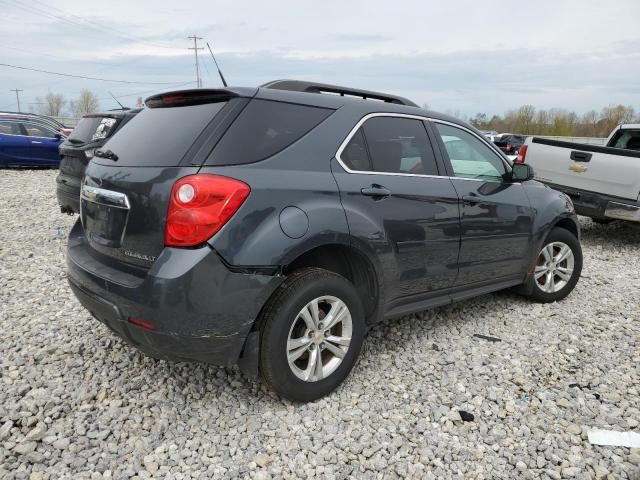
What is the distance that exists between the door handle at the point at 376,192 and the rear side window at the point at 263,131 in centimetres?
48

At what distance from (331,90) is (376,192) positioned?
2.72ft

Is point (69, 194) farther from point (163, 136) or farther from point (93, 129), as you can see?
point (163, 136)

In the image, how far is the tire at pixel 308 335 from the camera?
2.53 metres

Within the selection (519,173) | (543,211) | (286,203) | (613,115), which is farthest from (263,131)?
(613,115)

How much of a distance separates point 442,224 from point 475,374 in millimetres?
1015

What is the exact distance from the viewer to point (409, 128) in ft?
10.9

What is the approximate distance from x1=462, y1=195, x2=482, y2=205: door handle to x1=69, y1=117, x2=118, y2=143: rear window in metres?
5.21

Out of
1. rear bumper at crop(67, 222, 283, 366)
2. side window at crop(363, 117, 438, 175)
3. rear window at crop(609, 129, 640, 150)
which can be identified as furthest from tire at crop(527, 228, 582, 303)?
rear window at crop(609, 129, 640, 150)

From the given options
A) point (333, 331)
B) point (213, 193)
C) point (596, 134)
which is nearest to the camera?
point (213, 193)

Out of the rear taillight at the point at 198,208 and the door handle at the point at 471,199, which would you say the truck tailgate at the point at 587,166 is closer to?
the door handle at the point at 471,199

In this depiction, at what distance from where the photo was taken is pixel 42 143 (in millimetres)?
12914

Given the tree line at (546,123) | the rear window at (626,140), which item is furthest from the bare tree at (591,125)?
the rear window at (626,140)

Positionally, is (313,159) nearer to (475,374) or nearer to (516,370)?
(475,374)

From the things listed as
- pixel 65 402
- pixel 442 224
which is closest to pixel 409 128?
pixel 442 224
